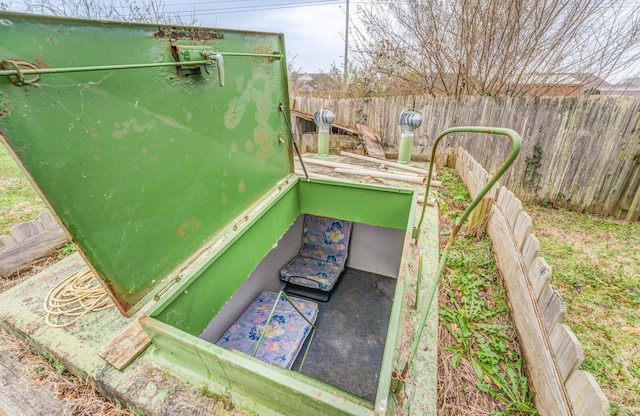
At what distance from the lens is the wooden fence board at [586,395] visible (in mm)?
898

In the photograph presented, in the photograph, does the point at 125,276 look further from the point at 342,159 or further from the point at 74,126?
the point at 342,159

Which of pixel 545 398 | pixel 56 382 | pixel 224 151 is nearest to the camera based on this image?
pixel 545 398

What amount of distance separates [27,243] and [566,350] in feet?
14.2

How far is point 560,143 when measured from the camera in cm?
431

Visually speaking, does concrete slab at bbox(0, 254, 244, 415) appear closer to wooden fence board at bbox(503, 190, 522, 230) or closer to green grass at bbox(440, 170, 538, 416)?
green grass at bbox(440, 170, 538, 416)

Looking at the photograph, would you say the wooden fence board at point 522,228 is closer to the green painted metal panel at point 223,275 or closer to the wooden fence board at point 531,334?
the wooden fence board at point 531,334

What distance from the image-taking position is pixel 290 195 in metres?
3.02

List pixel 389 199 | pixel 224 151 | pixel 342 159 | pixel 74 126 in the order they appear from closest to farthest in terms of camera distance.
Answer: pixel 74 126 < pixel 224 151 < pixel 389 199 < pixel 342 159

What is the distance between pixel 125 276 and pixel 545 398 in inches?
85.2

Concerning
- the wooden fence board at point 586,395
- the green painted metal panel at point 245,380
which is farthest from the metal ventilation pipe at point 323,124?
the wooden fence board at point 586,395

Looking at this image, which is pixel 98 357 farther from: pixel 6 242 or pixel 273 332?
pixel 6 242

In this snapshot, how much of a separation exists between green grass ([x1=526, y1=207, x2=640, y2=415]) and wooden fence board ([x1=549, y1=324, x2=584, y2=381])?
0.96 metres

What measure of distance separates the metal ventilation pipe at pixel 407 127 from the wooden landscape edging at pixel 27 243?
4.46 m

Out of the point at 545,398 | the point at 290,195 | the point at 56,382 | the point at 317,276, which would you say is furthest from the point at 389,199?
the point at 56,382
